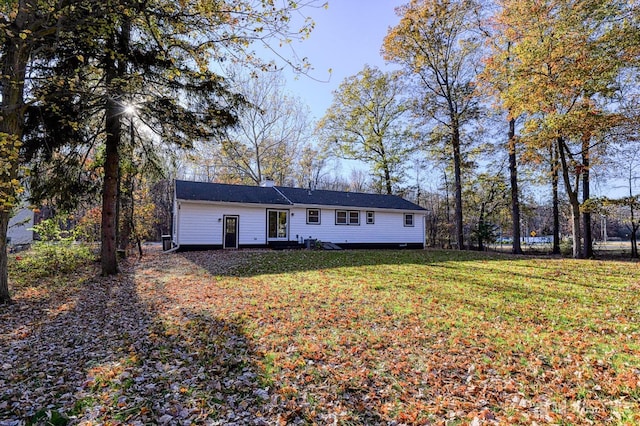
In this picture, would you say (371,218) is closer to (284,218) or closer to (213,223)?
(284,218)

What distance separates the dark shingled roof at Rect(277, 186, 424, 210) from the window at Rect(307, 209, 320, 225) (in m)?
0.51

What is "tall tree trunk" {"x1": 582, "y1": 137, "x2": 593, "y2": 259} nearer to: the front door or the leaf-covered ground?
the leaf-covered ground

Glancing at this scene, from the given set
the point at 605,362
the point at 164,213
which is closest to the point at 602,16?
the point at 605,362

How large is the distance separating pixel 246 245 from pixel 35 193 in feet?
32.1

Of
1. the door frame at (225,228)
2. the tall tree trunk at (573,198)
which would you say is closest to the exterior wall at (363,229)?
the door frame at (225,228)

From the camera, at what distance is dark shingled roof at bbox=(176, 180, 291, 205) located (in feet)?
54.1

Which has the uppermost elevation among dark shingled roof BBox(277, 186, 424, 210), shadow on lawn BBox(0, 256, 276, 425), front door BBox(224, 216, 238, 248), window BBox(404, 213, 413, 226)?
dark shingled roof BBox(277, 186, 424, 210)

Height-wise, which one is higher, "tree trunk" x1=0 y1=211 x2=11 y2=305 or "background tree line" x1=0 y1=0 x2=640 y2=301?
"background tree line" x1=0 y1=0 x2=640 y2=301

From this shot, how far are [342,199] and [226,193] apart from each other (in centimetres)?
735

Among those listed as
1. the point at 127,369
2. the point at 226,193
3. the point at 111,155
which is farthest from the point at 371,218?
the point at 127,369

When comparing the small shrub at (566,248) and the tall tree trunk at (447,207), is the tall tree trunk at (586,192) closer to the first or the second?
the small shrub at (566,248)

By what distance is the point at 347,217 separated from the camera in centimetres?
2031

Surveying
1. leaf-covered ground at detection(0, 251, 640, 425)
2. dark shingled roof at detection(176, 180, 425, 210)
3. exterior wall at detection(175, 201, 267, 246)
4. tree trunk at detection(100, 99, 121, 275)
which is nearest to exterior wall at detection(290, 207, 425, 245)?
dark shingled roof at detection(176, 180, 425, 210)

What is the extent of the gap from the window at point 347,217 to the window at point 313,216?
1.38 metres
